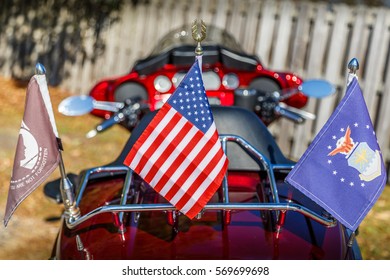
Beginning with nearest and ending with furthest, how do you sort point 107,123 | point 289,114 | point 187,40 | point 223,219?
point 223,219, point 107,123, point 289,114, point 187,40

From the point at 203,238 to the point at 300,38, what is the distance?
5738mm

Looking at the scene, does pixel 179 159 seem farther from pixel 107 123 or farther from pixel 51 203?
pixel 51 203

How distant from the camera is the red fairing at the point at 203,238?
253cm

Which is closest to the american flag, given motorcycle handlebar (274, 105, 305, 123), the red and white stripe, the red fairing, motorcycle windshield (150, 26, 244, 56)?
the red and white stripe

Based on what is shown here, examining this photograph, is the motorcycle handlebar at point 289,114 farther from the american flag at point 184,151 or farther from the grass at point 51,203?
the american flag at point 184,151

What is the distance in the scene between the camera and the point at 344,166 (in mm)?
2418

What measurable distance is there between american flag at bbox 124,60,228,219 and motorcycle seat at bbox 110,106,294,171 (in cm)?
91

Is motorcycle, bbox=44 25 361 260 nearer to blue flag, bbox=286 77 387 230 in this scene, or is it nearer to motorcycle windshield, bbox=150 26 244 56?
blue flag, bbox=286 77 387 230

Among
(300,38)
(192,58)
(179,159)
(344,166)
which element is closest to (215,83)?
(192,58)

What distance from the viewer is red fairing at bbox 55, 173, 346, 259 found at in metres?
2.53

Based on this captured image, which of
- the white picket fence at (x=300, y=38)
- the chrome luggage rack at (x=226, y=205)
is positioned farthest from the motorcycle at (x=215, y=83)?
the white picket fence at (x=300, y=38)

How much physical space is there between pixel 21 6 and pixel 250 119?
27.5 ft

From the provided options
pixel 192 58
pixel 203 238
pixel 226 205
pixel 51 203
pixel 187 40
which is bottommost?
pixel 51 203

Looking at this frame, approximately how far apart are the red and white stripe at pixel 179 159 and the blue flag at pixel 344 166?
33 centimetres
